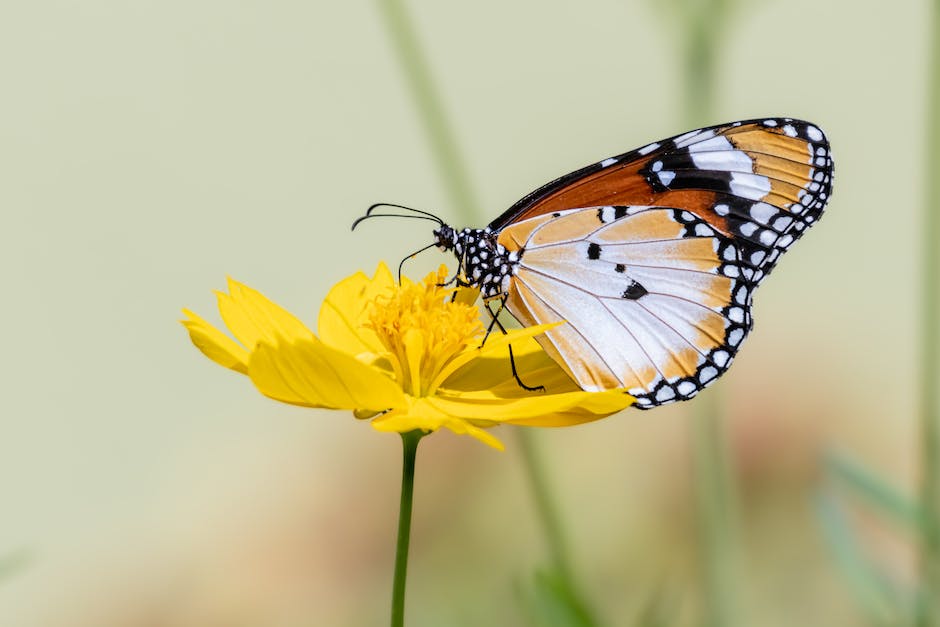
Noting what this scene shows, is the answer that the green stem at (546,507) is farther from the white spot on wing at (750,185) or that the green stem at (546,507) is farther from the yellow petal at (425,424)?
the white spot on wing at (750,185)

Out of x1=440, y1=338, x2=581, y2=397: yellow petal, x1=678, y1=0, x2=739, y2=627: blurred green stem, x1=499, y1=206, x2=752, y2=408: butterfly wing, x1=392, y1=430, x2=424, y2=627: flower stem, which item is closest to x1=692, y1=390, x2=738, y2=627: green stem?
x1=678, y1=0, x2=739, y2=627: blurred green stem

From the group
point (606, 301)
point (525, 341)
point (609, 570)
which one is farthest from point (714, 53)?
point (609, 570)

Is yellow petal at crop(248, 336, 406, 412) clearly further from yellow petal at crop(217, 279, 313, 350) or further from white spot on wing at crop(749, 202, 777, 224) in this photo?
white spot on wing at crop(749, 202, 777, 224)

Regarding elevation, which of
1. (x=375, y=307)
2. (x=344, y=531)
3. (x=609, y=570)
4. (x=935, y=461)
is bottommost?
(x=609, y=570)

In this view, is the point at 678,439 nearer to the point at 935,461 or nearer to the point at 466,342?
the point at 935,461

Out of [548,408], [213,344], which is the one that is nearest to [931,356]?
[548,408]

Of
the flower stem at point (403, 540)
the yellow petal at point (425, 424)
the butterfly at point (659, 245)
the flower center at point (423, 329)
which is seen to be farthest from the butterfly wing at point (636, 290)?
the flower stem at point (403, 540)
